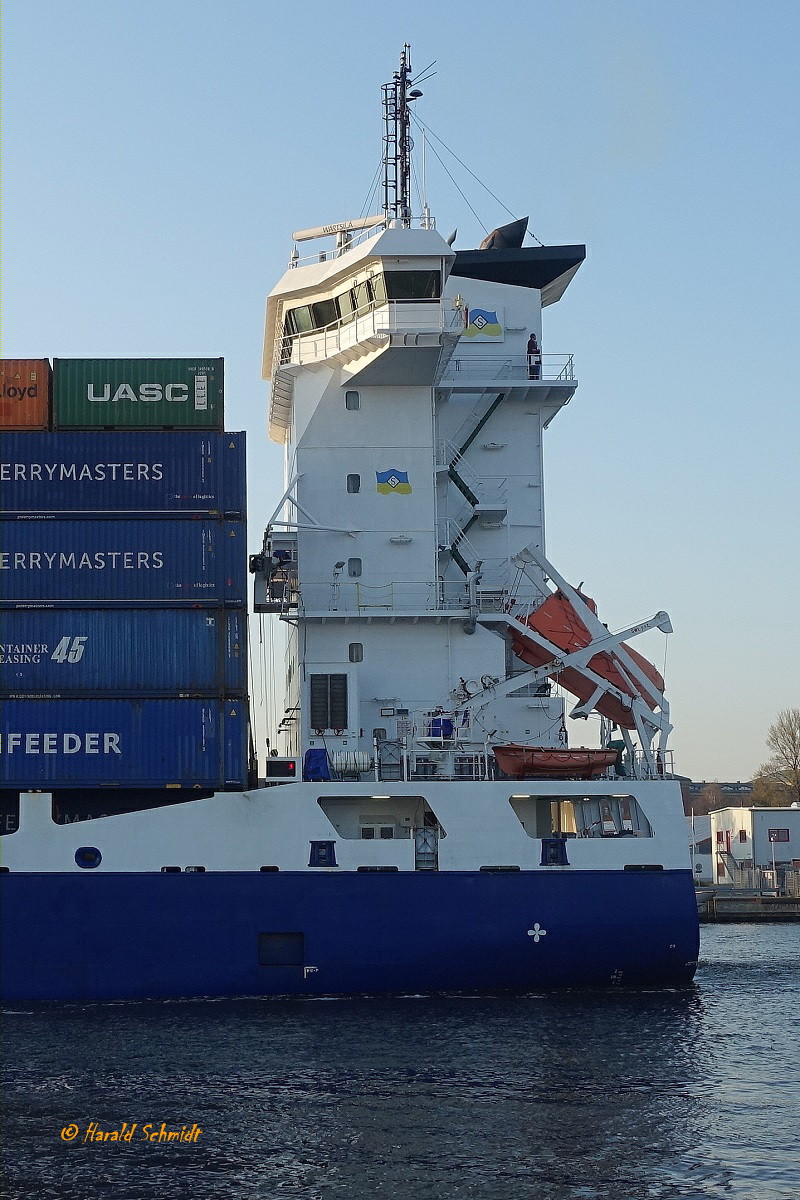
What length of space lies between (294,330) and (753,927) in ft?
80.9

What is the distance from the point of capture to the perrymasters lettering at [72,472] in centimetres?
2388

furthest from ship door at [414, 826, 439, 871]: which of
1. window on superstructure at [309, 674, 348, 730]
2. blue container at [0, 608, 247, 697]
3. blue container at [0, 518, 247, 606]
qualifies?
blue container at [0, 518, 247, 606]

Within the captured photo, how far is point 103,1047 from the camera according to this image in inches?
738

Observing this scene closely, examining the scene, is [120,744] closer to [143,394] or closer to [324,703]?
[324,703]

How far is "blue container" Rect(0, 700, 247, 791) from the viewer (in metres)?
22.4

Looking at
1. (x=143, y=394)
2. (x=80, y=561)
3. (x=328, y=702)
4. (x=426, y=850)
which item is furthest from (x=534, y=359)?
(x=426, y=850)

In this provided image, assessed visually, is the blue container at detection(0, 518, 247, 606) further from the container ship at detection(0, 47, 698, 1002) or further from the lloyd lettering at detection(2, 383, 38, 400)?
the lloyd lettering at detection(2, 383, 38, 400)

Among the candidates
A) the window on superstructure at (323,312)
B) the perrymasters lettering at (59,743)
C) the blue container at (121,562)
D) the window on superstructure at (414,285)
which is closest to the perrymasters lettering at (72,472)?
the blue container at (121,562)

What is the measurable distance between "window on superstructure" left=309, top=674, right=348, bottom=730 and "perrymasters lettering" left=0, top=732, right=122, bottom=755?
3.88m

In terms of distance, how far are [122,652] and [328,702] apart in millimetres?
4007

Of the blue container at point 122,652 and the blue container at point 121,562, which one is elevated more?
the blue container at point 121,562

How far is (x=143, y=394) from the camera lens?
80.6ft

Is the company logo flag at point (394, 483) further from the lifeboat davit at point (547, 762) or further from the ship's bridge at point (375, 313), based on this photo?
the lifeboat davit at point (547, 762)

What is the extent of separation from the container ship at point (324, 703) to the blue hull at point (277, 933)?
0.15 ft
